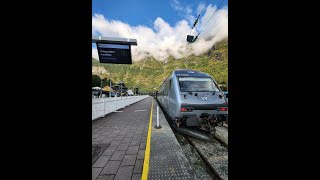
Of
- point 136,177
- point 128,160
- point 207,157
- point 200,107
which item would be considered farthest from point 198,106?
point 136,177

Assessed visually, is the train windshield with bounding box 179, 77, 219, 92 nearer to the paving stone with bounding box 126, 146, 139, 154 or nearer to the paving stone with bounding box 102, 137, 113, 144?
the paving stone with bounding box 126, 146, 139, 154

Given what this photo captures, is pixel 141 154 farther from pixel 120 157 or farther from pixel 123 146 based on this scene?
pixel 123 146

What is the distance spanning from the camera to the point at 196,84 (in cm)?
716

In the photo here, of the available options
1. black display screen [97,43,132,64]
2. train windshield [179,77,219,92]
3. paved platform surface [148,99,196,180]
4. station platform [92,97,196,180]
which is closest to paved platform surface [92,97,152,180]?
station platform [92,97,196,180]

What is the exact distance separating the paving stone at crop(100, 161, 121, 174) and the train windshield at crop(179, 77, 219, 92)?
4.02 meters

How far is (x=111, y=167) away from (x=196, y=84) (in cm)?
488

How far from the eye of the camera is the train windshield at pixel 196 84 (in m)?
6.96
